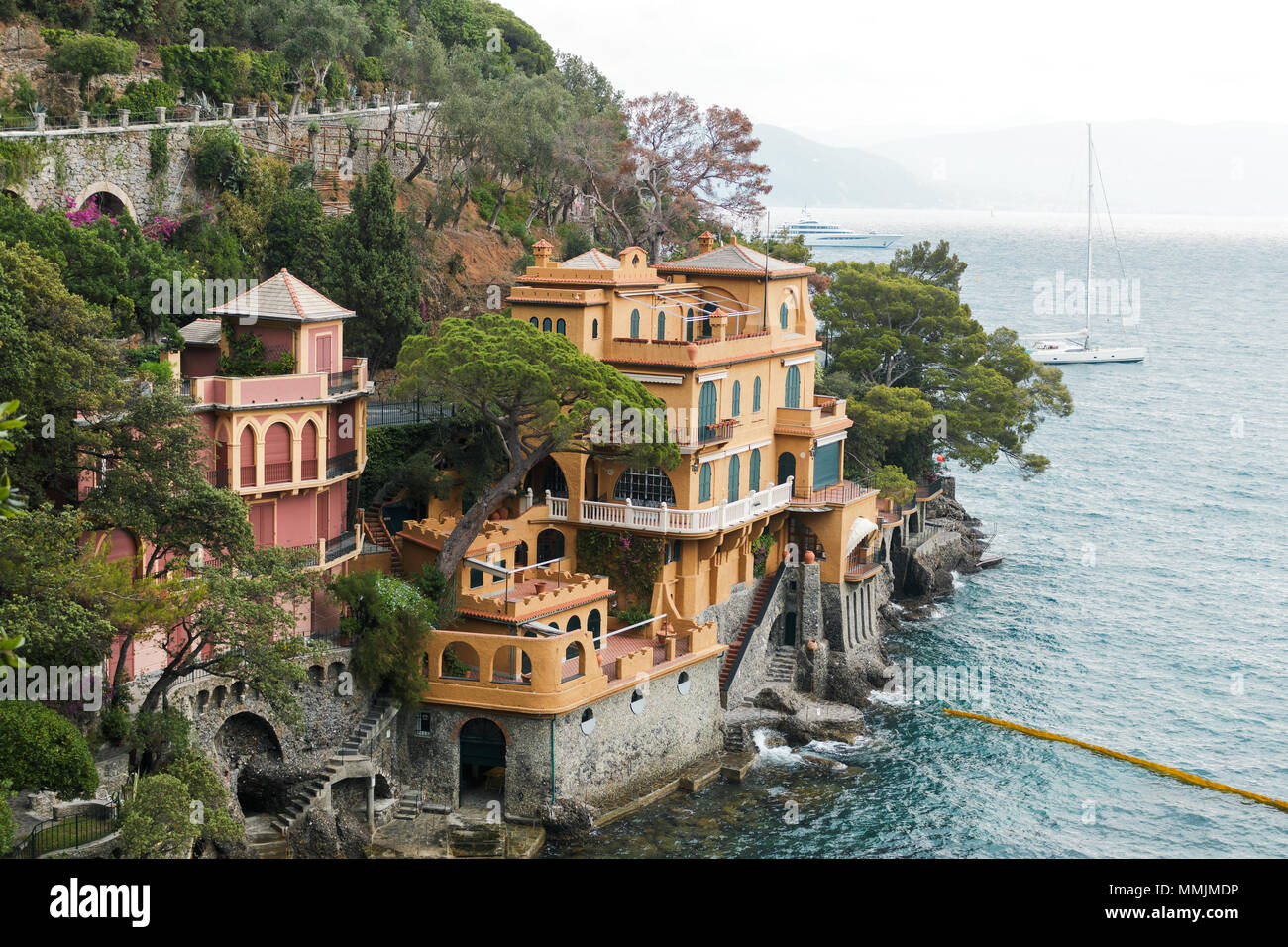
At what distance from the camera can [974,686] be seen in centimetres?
6362

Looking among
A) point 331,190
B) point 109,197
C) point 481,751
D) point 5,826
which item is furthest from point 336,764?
point 331,190

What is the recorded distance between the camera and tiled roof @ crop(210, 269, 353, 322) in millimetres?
47656

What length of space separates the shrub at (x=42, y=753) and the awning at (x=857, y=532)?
35.4 m

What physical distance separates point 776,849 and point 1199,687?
27.3 meters

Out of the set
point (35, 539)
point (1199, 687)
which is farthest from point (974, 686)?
point (35, 539)

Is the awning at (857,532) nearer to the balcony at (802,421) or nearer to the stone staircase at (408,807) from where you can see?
the balcony at (802,421)

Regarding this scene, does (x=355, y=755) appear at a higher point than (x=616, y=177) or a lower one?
lower

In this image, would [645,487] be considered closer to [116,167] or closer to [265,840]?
[265,840]

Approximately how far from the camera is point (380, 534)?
181ft

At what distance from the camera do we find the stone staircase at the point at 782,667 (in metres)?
59.8

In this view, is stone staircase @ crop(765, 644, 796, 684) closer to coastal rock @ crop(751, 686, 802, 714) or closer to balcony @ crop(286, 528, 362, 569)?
coastal rock @ crop(751, 686, 802, 714)

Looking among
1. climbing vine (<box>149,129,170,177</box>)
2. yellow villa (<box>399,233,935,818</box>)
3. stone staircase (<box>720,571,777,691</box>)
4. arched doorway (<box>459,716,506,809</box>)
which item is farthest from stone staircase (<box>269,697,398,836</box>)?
climbing vine (<box>149,129,170,177</box>)
